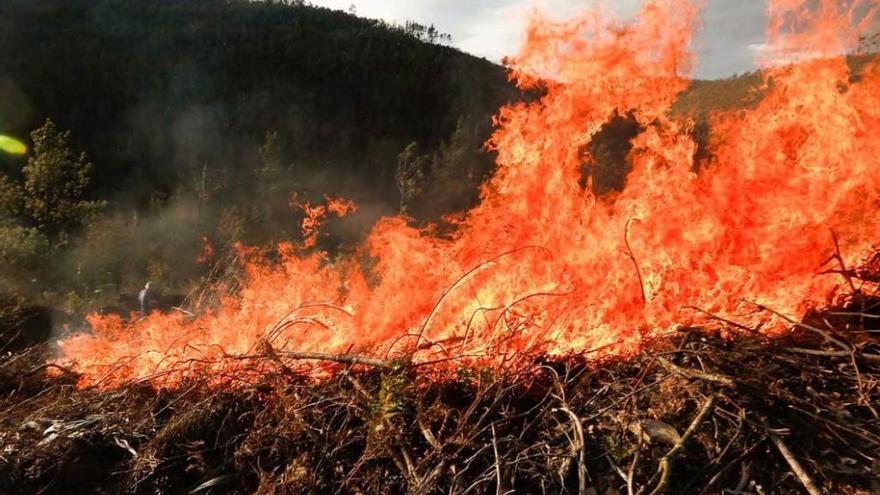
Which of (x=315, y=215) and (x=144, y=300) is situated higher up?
(x=144, y=300)

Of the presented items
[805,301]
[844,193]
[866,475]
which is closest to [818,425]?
[866,475]

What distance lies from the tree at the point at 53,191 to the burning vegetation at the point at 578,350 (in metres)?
11.0

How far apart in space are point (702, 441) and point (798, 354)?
988 mm

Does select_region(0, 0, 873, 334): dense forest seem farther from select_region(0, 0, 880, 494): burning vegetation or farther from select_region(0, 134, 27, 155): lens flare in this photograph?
select_region(0, 0, 880, 494): burning vegetation

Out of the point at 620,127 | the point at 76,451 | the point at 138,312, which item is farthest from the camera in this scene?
the point at 620,127

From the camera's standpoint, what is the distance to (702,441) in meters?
3.00

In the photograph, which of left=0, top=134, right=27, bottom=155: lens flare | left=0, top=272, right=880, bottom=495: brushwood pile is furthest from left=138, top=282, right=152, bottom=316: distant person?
left=0, top=134, right=27, bottom=155: lens flare

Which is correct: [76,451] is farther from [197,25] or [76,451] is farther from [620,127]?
[197,25]

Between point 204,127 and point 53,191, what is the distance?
19.3 meters

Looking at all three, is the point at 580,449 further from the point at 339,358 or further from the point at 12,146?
the point at 12,146

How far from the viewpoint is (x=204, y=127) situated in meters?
33.5

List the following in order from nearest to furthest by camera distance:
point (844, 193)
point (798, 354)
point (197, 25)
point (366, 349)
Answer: point (798, 354) → point (844, 193) → point (366, 349) → point (197, 25)

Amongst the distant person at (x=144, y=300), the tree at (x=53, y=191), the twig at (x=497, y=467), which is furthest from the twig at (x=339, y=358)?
the tree at (x=53, y=191)

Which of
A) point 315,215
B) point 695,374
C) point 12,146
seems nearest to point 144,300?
point 695,374
